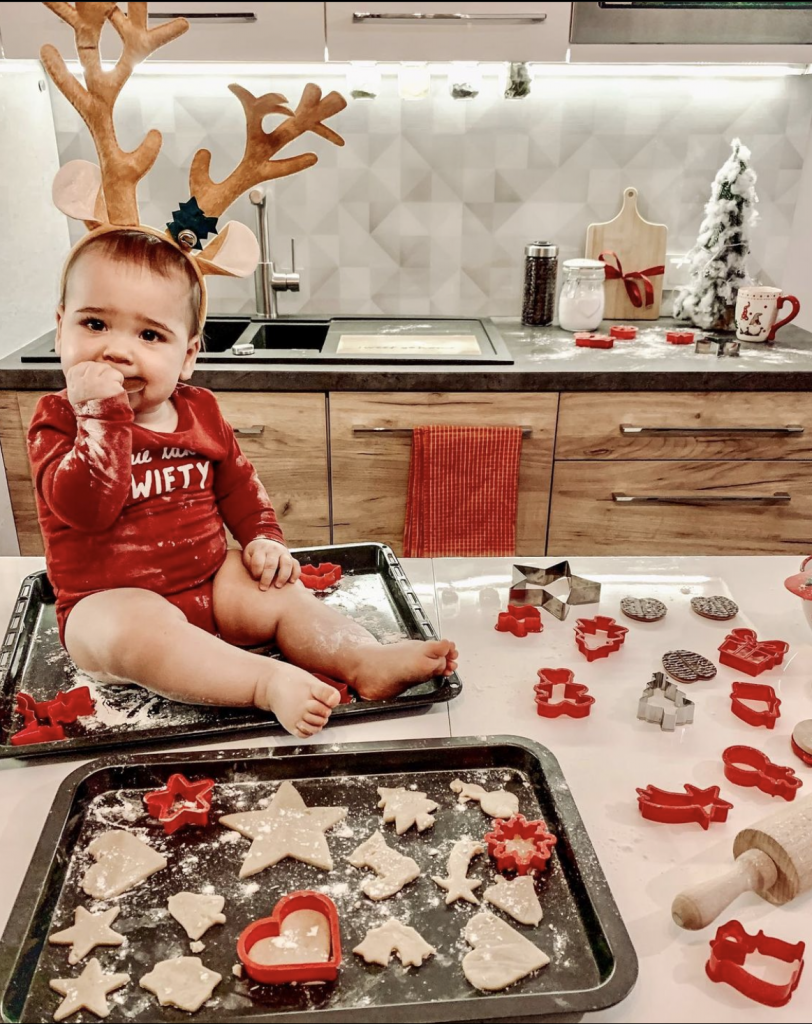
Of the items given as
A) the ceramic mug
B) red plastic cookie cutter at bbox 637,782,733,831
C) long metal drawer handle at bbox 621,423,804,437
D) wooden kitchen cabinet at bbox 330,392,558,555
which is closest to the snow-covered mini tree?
the ceramic mug

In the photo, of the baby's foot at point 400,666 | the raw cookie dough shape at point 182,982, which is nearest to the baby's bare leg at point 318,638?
the baby's foot at point 400,666

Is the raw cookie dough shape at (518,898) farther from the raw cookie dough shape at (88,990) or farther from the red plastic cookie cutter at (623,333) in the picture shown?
the red plastic cookie cutter at (623,333)

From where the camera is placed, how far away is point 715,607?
109 centimetres

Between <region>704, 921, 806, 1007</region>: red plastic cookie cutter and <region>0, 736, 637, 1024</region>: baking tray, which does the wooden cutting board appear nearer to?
<region>0, 736, 637, 1024</region>: baking tray

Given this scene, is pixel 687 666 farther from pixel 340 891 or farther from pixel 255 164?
pixel 255 164

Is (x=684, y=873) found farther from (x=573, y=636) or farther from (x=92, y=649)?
(x=92, y=649)

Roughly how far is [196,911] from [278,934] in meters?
0.07

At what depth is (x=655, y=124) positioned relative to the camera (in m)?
2.41

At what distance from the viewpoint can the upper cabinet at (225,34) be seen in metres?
1.89

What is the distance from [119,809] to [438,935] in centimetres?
31

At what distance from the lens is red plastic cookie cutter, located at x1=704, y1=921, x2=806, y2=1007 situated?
0.60 m

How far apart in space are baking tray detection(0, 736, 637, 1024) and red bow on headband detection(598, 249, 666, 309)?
6.40 feet

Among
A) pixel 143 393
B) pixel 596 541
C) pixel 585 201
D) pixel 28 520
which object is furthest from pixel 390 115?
pixel 143 393

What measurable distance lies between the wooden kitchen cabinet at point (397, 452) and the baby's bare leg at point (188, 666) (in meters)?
1.17
